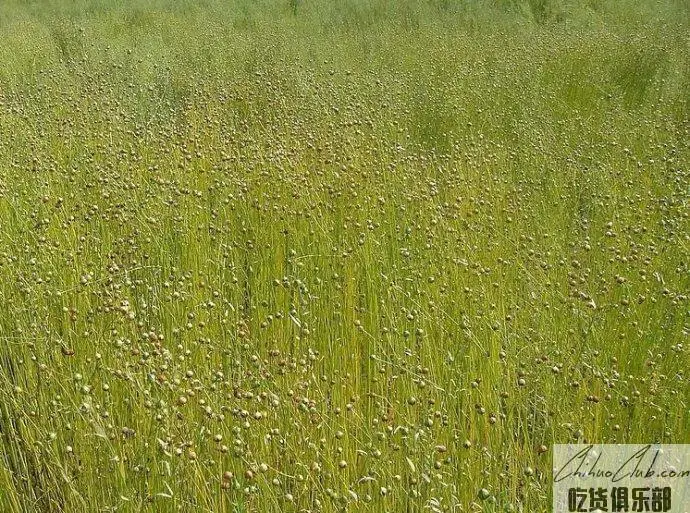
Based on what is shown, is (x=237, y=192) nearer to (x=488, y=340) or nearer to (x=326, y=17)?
(x=488, y=340)

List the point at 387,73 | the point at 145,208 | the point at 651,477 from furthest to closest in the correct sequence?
the point at 387,73, the point at 145,208, the point at 651,477

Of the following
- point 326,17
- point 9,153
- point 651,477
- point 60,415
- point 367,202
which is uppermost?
point 326,17

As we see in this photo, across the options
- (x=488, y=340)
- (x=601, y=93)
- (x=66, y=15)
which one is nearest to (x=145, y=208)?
(x=488, y=340)

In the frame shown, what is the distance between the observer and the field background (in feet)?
6.28

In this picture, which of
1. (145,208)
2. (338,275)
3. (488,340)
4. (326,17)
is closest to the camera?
(488,340)

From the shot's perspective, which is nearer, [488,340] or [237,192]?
A: [488,340]

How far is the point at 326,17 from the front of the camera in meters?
9.58

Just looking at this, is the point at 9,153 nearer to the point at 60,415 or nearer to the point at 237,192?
the point at 237,192

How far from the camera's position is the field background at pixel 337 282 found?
191 cm

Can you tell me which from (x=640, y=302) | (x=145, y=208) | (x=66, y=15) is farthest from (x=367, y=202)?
(x=66, y=15)

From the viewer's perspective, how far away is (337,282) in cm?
289

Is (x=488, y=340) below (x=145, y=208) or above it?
below

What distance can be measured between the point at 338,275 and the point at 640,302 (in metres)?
1.18

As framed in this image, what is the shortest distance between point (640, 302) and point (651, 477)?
2.69 ft
